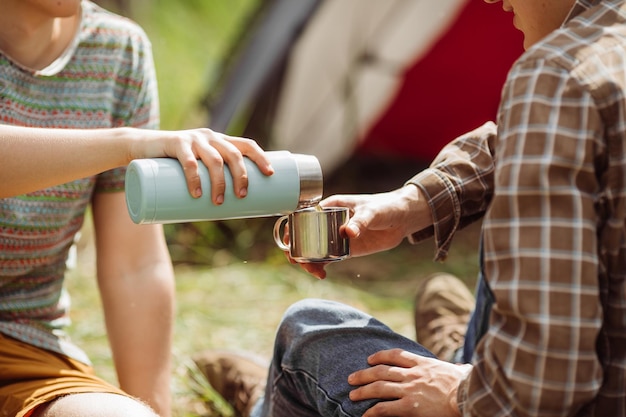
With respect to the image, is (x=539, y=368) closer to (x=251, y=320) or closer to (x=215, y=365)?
(x=215, y=365)

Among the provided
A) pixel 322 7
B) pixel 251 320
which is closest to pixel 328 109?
pixel 322 7

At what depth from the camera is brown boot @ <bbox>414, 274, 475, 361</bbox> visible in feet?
5.71

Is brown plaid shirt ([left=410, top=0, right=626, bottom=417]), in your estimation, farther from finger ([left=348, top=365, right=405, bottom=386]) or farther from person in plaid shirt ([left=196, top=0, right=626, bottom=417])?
finger ([left=348, top=365, right=405, bottom=386])

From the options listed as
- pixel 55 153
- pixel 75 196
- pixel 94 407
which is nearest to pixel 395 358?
pixel 94 407

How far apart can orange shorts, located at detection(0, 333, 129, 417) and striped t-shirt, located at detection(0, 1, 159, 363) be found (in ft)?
0.10

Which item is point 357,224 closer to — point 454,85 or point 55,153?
point 55,153

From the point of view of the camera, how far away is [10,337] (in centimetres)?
147

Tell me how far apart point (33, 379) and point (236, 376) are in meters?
0.53

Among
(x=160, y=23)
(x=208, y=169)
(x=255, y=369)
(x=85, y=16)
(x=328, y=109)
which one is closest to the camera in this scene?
(x=208, y=169)

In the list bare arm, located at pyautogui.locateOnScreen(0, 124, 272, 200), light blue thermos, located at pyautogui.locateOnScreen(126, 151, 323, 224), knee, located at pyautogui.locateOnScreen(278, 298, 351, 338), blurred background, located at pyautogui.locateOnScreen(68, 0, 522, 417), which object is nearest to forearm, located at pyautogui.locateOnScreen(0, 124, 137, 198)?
bare arm, located at pyautogui.locateOnScreen(0, 124, 272, 200)

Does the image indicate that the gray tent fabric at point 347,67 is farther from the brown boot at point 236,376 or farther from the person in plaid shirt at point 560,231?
the person in plaid shirt at point 560,231

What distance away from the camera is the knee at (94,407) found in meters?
1.29

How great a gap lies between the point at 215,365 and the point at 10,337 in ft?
1.81

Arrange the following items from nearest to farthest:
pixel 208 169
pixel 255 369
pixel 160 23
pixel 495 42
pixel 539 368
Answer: pixel 539 368
pixel 208 169
pixel 255 369
pixel 495 42
pixel 160 23
